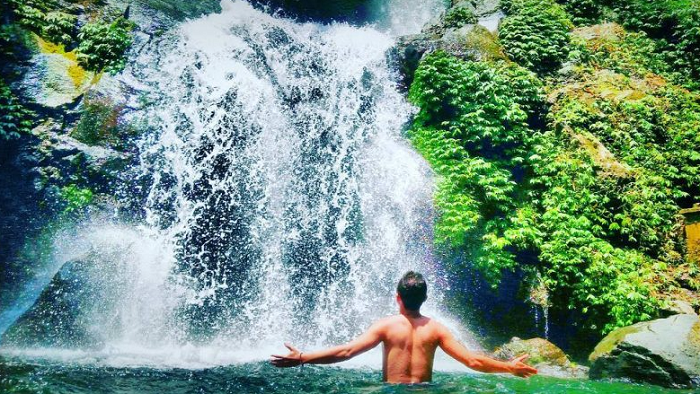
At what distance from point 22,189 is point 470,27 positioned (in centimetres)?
1318

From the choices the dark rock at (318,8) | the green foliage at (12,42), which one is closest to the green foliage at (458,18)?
the dark rock at (318,8)

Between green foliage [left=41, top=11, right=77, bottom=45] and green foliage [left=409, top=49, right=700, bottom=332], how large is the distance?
958 centimetres

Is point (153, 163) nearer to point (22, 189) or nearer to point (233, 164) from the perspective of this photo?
point (233, 164)

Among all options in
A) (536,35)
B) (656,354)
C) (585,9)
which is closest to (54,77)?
(656,354)

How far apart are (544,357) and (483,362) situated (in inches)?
234

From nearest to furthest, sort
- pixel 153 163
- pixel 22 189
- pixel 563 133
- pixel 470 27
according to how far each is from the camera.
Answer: pixel 22 189
pixel 153 163
pixel 563 133
pixel 470 27

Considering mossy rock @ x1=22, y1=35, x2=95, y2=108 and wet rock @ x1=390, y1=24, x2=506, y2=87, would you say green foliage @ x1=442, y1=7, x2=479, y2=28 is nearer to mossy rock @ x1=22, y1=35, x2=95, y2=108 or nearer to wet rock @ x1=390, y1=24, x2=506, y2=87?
wet rock @ x1=390, y1=24, x2=506, y2=87

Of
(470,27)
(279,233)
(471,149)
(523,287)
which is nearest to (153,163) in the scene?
(279,233)

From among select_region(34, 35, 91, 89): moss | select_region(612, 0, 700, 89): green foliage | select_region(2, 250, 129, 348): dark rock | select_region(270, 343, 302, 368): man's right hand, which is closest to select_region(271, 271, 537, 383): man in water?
select_region(270, 343, 302, 368): man's right hand

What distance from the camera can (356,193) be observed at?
10.9 metres

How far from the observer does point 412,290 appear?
3596 mm

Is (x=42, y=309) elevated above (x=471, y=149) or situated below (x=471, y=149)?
below

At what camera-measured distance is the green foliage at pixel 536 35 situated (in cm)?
1334

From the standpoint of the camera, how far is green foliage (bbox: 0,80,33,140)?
380 inches
